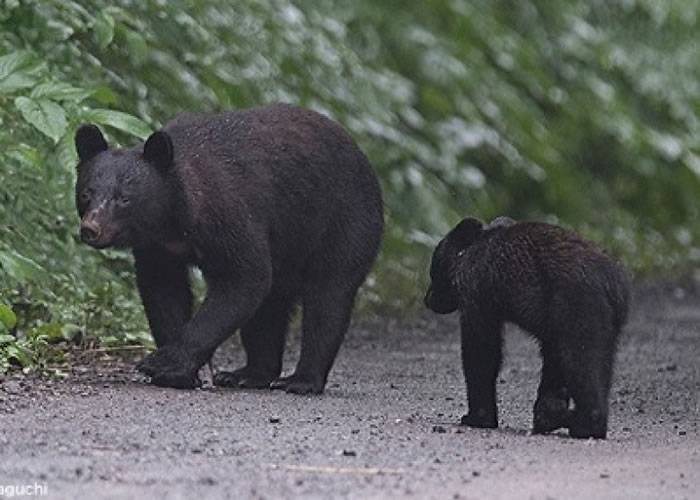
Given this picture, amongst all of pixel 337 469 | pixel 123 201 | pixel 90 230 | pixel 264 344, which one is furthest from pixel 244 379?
pixel 337 469

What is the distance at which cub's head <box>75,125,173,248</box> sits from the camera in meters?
9.98

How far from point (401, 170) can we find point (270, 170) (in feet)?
21.5

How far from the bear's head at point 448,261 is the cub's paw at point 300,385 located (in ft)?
3.50

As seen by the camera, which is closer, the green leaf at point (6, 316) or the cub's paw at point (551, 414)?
the cub's paw at point (551, 414)

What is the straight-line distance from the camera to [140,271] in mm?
10484

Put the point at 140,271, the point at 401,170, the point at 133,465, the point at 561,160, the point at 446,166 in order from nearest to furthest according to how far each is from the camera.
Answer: the point at 133,465 < the point at 140,271 < the point at 401,170 < the point at 446,166 < the point at 561,160

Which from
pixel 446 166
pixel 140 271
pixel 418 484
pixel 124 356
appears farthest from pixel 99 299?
pixel 446 166

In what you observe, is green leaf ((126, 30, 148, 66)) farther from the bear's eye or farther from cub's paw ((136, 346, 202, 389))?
cub's paw ((136, 346, 202, 389))

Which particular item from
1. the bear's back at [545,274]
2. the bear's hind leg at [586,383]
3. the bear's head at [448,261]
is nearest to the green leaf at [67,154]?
the bear's head at [448,261]

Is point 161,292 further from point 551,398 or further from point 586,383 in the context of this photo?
point 586,383

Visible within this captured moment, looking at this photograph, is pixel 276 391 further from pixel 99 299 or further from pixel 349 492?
pixel 349 492

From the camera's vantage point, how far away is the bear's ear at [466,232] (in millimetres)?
9484

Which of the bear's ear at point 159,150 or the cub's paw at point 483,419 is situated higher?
the bear's ear at point 159,150

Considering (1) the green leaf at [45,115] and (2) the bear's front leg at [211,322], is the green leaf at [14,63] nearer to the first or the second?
(1) the green leaf at [45,115]
